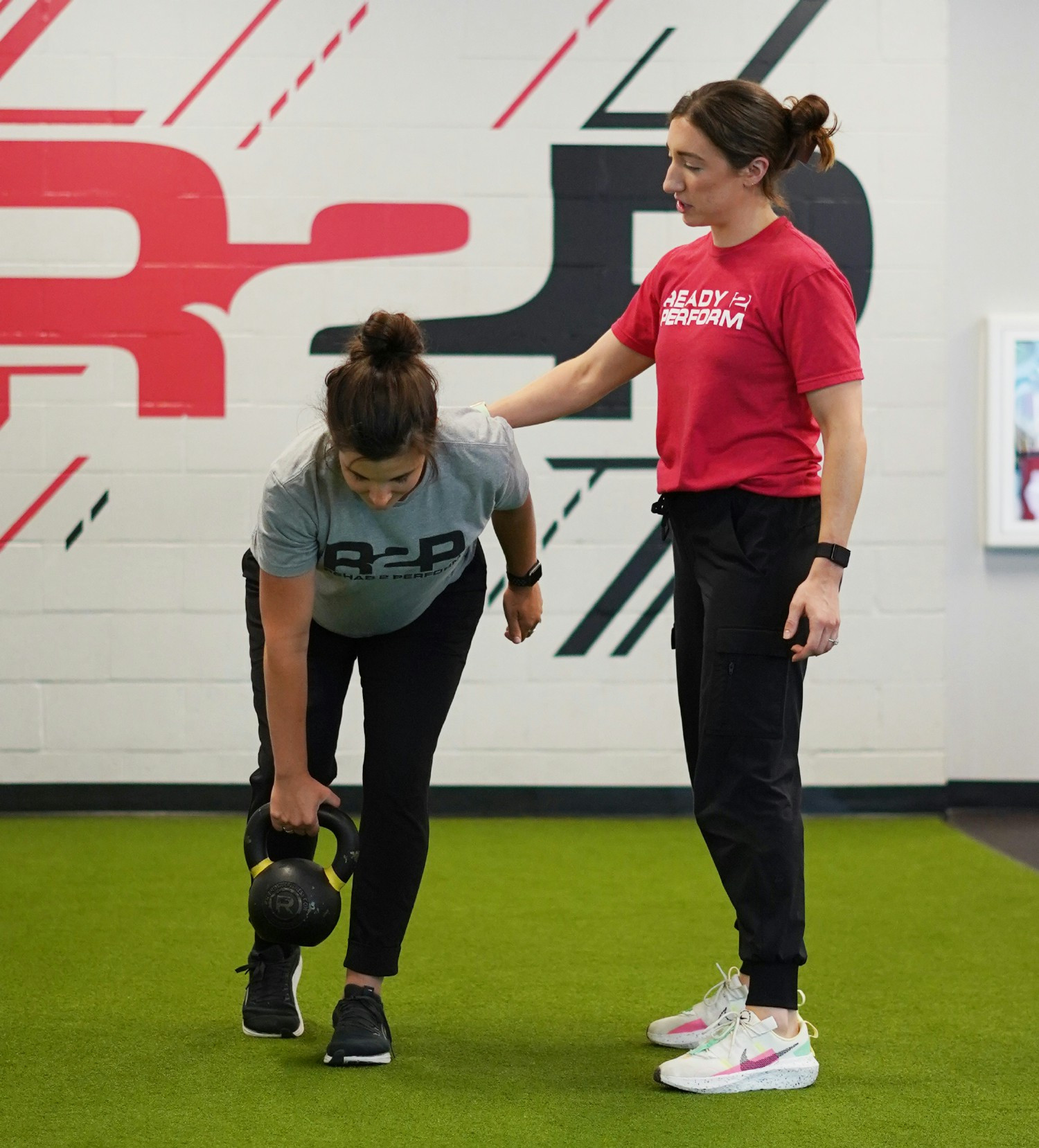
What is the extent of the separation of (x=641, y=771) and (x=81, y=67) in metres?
2.71

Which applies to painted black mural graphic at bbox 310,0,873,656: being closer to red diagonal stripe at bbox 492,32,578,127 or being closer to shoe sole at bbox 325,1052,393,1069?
red diagonal stripe at bbox 492,32,578,127

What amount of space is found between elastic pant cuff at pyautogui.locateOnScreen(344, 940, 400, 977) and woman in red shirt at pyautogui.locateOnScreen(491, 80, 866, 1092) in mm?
444

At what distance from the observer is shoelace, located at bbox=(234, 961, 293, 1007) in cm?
216

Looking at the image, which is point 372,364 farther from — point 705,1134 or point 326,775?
point 705,1134

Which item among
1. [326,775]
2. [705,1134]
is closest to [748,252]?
[326,775]

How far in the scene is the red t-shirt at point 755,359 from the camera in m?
1.88

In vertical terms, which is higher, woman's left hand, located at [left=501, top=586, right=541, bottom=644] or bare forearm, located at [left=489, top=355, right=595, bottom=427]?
bare forearm, located at [left=489, top=355, right=595, bottom=427]

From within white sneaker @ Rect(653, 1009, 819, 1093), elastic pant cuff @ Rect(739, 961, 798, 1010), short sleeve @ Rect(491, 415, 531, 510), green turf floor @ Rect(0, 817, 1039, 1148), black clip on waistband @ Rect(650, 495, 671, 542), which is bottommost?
green turf floor @ Rect(0, 817, 1039, 1148)

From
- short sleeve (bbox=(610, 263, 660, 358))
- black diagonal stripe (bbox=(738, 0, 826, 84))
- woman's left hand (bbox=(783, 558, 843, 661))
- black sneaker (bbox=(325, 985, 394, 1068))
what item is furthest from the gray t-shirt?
black diagonal stripe (bbox=(738, 0, 826, 84))

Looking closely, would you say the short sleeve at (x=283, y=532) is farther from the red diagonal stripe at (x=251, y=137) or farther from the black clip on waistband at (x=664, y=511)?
the red diagonal stripe at (x=251, y=137)

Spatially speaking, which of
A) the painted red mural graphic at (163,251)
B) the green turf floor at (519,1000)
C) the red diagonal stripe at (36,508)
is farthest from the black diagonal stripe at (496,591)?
the red diagonal stripe at (36,508)

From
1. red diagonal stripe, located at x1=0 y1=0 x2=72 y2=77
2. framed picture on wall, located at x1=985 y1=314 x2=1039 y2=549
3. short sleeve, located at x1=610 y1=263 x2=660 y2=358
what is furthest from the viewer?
framed picture on wall, located at x1=985 y1=314 x2=1039 y2=549

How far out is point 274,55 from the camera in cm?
396

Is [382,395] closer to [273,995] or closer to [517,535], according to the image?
[517,535]
